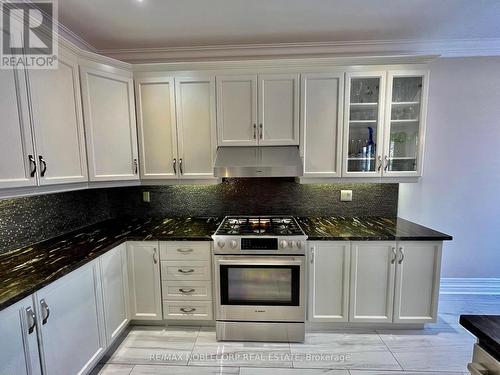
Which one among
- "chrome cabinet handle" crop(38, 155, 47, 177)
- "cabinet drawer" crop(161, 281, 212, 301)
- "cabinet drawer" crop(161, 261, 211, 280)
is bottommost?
"cabinet drawer" crop(161, 281, 212, 301)

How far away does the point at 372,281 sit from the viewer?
213cm

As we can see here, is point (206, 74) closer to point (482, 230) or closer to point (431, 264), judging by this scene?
point (431, 264)

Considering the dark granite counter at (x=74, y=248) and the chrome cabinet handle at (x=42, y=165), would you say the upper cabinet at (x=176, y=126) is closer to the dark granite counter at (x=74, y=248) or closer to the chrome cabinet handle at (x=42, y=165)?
the dark granite counter at (x=74, y=248)

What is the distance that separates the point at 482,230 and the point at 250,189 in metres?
2.67

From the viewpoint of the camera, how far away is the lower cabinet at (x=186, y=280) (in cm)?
216

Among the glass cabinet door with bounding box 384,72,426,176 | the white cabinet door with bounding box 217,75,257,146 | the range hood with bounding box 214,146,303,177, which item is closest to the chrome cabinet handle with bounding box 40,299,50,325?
the range hood with bounding box 214,146,303,177

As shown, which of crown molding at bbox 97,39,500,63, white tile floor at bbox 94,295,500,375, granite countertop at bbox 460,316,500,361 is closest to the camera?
granite countertop at bbox 460,316,500,361

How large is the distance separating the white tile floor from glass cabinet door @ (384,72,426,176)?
154cm

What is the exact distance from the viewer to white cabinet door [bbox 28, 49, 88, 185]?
160cm

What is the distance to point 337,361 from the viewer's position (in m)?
1.91

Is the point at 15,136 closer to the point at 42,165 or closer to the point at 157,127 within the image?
the point at 42,165

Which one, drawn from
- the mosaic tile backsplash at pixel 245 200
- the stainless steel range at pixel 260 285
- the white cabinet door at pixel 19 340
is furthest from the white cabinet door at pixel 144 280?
the white cabinet door at pixel 19 340

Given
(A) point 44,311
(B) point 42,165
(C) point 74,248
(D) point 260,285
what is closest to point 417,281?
(D) point 260,285

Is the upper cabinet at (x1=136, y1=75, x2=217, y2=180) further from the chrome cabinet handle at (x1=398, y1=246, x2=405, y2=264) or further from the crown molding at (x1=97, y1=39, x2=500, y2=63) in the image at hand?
the chrome cabinet handle at (x1=398, y1=246, x2=405, y2=264)
